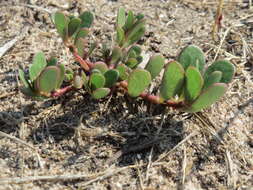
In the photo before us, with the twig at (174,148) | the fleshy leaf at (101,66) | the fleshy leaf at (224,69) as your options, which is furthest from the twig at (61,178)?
the fleshy leaf at (224,69)

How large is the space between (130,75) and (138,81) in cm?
4

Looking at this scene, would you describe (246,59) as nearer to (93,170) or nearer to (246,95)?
(246,95)

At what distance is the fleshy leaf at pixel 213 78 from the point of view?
1485 millimetres

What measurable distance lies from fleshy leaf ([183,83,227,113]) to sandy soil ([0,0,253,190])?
8.0 inches

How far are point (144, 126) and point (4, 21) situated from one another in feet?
3.65

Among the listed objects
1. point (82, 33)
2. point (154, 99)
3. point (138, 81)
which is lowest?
point (154, 99)

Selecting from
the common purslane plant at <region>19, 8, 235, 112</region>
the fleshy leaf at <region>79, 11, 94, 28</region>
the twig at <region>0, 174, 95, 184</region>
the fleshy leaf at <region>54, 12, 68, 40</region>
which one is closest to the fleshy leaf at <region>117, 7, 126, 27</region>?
the common purslane plant at <region>19, 8, 235, 112</region>

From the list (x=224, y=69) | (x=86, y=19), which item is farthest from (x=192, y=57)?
(x=86, y=19)

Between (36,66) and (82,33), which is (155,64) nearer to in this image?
(82,33)

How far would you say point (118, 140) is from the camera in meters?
1.65

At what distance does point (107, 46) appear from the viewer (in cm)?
183

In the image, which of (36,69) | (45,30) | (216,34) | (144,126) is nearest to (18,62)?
(45,30)

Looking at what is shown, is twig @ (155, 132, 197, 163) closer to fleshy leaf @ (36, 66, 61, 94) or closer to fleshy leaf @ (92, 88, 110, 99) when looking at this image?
fleshy leaf @ (92, 88, 110, 99)

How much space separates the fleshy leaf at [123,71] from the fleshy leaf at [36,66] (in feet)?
1.07
